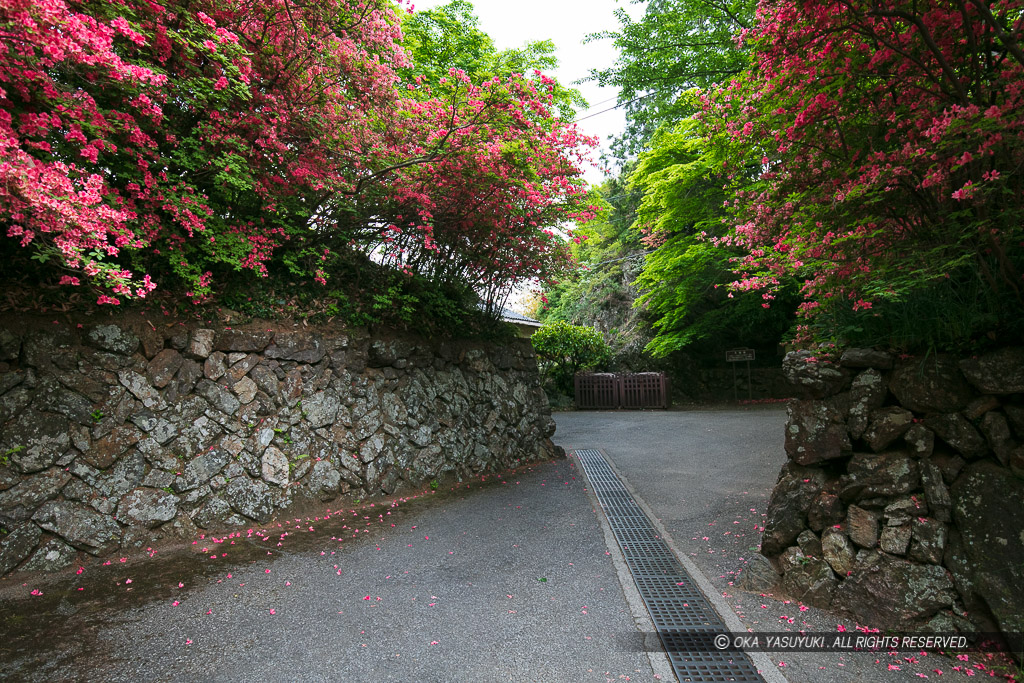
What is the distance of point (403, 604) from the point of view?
3.27 metres

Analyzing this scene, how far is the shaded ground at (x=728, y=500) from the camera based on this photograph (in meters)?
2.55

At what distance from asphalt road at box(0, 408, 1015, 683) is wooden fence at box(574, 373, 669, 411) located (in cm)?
1058

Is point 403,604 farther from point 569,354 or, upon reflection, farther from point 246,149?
point 569,354

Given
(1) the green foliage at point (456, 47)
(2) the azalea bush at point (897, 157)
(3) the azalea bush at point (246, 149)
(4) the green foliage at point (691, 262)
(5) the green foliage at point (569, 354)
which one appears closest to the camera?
(2) the azalea bush at point (897, 157)

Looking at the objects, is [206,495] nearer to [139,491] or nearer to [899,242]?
[139,491]

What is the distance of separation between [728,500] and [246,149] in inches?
248

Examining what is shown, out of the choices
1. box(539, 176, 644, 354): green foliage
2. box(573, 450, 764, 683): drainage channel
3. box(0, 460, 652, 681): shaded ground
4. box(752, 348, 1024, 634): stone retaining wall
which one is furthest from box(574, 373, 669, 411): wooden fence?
box(752, 348, 1024, 634): stone retaining wall

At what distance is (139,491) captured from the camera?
4.19m

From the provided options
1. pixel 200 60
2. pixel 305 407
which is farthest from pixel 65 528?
pixel 200 60

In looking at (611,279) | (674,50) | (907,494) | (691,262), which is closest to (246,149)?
(907,494)

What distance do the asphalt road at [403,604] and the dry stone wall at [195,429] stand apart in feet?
1.09

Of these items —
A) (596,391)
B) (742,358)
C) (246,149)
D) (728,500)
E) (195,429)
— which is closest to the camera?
(246,149)

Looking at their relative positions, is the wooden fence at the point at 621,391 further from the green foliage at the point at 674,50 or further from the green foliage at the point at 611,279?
the green foliage at the point at 674,50

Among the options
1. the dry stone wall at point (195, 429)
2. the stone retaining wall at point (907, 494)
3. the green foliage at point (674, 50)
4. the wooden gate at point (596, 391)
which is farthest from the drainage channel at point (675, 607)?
the wooden gate at point (596, 391)
